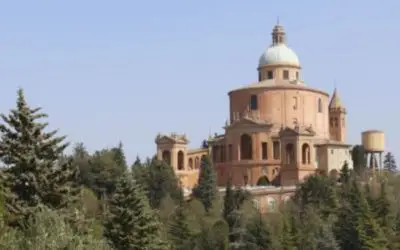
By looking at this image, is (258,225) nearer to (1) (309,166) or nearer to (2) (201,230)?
(2) (201,230)

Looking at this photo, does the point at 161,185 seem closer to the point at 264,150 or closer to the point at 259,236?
the point at 264,150

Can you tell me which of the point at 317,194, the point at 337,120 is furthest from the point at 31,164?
the point at 337,120

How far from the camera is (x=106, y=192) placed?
58219mm

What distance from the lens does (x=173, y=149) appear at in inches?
2921

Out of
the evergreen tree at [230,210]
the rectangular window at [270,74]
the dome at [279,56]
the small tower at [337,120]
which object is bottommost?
the evergreen tree at [230,210]

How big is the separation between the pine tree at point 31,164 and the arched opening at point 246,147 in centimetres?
5250

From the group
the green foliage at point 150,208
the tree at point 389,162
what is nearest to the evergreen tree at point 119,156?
the green foliage at point 150,208

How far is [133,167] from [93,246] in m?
47.9

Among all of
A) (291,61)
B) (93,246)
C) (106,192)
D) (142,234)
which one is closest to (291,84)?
(291,61)

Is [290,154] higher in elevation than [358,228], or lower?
higher

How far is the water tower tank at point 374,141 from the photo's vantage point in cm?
7450

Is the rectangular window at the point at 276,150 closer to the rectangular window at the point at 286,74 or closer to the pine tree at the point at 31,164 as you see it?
the rectangular window at the point at 286,74

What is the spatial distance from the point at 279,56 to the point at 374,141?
30.9ft

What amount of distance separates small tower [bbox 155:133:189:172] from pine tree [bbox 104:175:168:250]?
4353 centimetres
